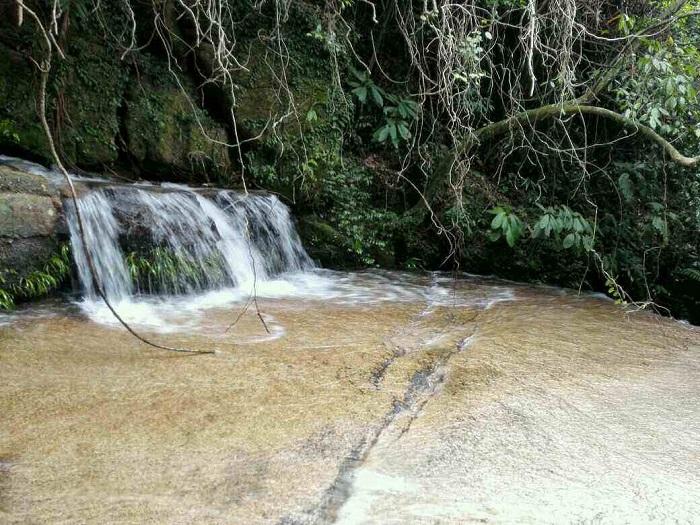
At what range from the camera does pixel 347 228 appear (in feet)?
21.5

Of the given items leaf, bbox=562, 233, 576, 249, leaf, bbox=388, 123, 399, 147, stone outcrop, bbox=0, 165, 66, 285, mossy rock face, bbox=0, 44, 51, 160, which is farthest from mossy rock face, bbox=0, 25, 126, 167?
leaf, bbox=562, 233, 576, 249

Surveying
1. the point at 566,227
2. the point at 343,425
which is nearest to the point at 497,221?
the point at 566,227

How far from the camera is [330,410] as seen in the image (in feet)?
8.20

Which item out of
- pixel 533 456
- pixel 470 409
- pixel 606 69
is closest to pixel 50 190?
pixel 470 409

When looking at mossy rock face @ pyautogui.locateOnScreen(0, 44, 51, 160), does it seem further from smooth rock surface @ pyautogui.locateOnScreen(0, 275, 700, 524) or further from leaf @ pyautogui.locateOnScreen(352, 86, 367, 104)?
leaf @ pyautogui.locateOnScreen(352, 86, 367, 104)

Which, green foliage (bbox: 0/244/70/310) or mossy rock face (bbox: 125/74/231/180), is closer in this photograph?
green foliage (bbox: 0/244/70/310)

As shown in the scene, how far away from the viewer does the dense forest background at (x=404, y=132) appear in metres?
5.85

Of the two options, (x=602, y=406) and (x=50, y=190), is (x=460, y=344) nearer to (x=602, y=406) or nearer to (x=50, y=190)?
(x=602, y=406)

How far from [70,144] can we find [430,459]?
4938 mm

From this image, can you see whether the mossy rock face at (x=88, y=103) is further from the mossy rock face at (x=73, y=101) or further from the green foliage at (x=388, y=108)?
the green foliage at (x=388, y=108)

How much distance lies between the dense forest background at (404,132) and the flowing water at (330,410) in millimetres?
1632

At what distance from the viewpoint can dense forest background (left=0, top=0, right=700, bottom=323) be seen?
Answer: 230 inches

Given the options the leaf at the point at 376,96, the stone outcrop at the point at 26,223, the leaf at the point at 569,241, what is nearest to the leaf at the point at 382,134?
the leaf at the point at 376,96

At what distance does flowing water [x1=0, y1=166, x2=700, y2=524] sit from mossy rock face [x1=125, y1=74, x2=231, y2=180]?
4.71 feet
